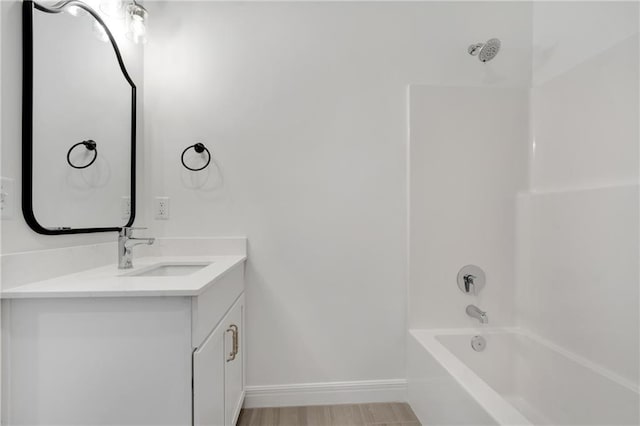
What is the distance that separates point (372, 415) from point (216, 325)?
1064 millimetres

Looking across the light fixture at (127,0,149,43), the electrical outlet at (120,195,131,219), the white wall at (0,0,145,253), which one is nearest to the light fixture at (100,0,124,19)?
the light fixture at (127,0,149,43)

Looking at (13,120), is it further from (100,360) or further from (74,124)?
(100,360)

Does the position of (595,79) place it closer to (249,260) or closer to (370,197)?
(370,197)

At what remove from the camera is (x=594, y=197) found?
133 cm

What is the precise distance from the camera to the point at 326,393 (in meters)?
1.66

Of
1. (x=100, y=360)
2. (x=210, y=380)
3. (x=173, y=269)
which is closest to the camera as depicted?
(x=100, y=360)

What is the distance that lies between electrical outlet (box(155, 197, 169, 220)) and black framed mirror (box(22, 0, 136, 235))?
0.45 ft

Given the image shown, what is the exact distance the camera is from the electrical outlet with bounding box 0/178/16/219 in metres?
0.87

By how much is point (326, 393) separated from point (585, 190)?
1.69m

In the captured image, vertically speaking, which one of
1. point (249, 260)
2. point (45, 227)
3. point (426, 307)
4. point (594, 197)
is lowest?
point (426, 307)

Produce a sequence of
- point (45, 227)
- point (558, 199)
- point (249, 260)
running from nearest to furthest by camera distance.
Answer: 1. point (45, 227)
2. point (558, 199)
3. point (249, 260)

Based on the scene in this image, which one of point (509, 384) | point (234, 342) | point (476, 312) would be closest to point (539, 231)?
point (476, 312)

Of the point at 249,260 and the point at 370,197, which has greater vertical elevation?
the point at 370,197

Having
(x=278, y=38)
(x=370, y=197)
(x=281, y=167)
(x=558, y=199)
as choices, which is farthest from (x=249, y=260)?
(x=558, y=199)
